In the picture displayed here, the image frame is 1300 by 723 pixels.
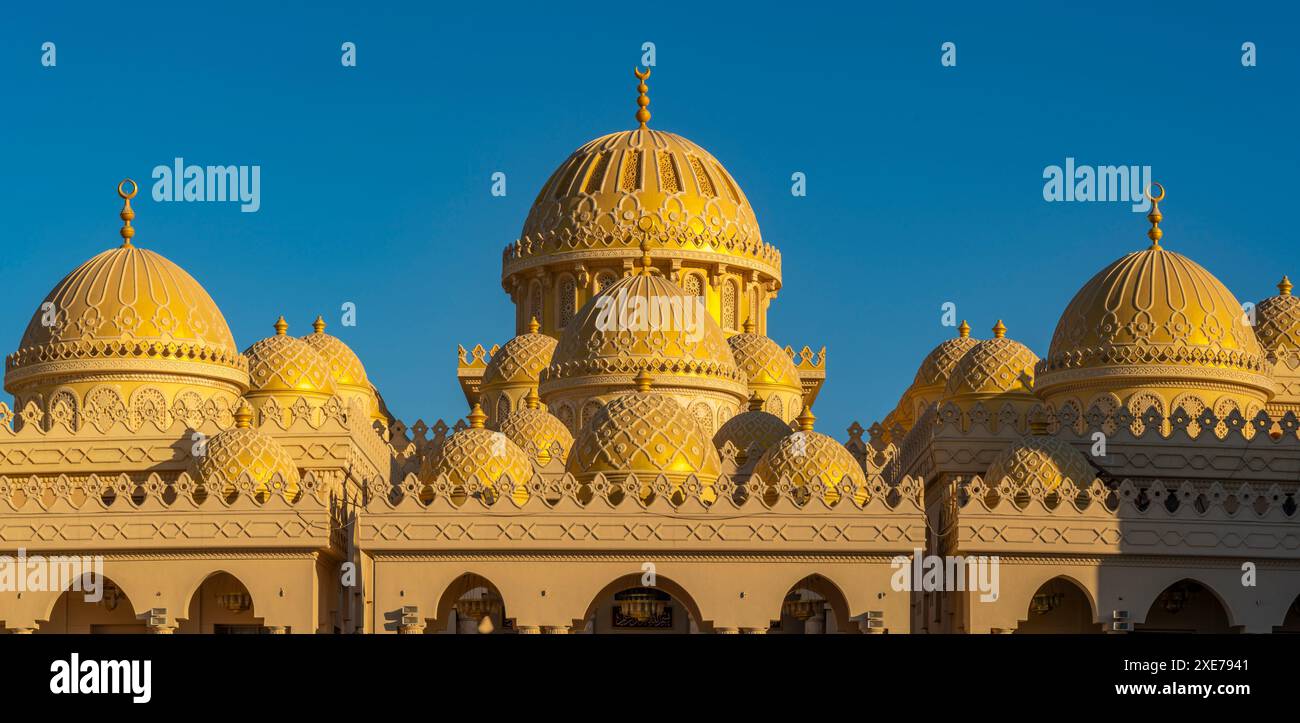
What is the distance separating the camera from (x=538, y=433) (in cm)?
4406

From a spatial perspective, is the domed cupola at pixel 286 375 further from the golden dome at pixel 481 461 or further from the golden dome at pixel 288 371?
the golden dome at pixel 481 461

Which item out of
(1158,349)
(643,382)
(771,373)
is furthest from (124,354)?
(1158,349)

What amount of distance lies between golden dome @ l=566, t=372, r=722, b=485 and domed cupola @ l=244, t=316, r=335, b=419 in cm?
Result: 1004

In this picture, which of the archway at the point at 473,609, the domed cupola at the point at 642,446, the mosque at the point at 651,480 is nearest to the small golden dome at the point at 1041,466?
the mosque at the point at 651,480

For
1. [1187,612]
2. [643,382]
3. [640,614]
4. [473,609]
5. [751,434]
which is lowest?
[1187,612]

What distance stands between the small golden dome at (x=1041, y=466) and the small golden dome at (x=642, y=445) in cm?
499

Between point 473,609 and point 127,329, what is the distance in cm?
896

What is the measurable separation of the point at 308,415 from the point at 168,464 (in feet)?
9.05

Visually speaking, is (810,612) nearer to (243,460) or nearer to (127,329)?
(243,460)

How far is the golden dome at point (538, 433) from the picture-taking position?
143 ft

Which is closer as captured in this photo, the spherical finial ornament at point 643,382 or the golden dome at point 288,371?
the spherical finial ornament at point 643,382
